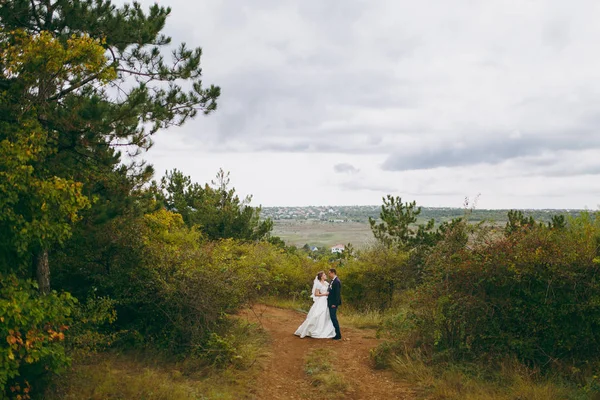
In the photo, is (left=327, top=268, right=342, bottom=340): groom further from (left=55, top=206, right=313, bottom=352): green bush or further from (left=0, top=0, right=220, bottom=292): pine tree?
(left=0, top=0, right=220, bottom=292): pine tree

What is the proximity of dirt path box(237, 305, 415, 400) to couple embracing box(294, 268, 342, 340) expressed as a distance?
0.73ft

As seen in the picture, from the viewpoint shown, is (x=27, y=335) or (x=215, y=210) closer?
(x=27, y=335)

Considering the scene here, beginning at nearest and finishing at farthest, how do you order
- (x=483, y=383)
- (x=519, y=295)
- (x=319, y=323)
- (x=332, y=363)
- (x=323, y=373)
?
(x=483, y=383)
(x=519, y=295)
(x=323, y=373)
(x=332, y=363)
(x=319, y=323)

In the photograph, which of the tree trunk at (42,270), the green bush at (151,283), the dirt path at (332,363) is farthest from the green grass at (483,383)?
the tree trunk at (42,270)

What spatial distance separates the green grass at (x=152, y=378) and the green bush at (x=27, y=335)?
49 centimetres

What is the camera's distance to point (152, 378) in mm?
7988

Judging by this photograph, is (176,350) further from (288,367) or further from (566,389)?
(566,389)

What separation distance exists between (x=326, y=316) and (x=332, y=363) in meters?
2.32

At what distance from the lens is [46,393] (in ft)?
24.5

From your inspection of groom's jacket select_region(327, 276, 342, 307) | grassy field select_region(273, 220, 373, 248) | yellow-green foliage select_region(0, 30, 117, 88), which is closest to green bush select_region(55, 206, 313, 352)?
groom's jacket select_region(327, 276, 342, 307)

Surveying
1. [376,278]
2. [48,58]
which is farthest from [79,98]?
[376,278]

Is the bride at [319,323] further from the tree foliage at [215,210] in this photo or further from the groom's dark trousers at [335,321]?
the tree foliage at [215,210]

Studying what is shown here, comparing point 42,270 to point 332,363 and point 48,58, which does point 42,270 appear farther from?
point 332,363

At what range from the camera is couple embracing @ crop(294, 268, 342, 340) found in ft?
40.0
